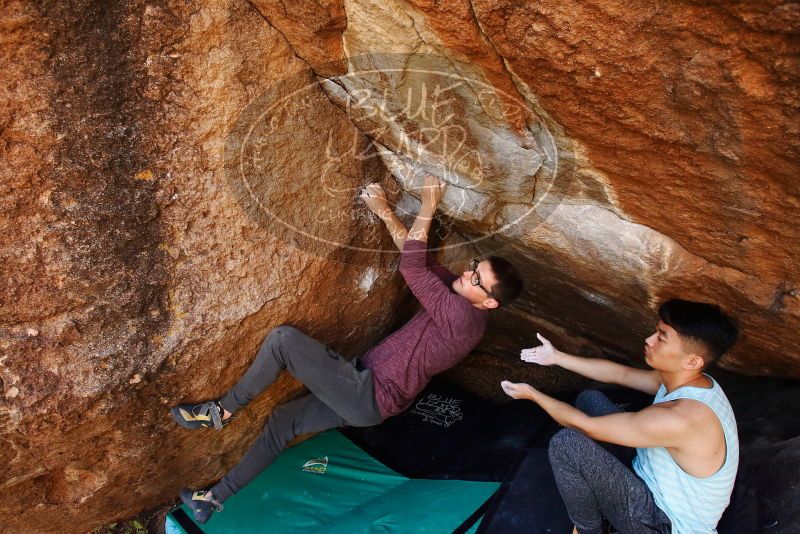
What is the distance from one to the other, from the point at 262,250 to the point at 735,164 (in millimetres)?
1706

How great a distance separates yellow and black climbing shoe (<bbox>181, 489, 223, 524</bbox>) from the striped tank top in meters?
1.97

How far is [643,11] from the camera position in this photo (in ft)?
4.99

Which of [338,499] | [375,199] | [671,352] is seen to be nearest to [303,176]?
[375,199]

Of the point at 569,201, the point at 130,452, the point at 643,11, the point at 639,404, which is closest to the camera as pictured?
the point at 643,11

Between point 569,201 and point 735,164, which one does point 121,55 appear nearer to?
point 569,201

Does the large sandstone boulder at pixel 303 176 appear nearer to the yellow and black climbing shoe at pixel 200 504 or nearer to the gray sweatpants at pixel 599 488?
the yellow and black climbing shoe at pixel 200 504

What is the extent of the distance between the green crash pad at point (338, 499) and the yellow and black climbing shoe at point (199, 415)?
0.67m

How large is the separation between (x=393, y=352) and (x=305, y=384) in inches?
16.6

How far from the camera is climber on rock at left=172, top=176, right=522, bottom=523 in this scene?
2578mm

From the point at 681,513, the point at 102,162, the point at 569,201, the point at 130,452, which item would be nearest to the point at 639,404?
the point at 681,513

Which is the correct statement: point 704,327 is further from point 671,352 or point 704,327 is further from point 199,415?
point 199,415

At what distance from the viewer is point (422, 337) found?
8.97 ft
